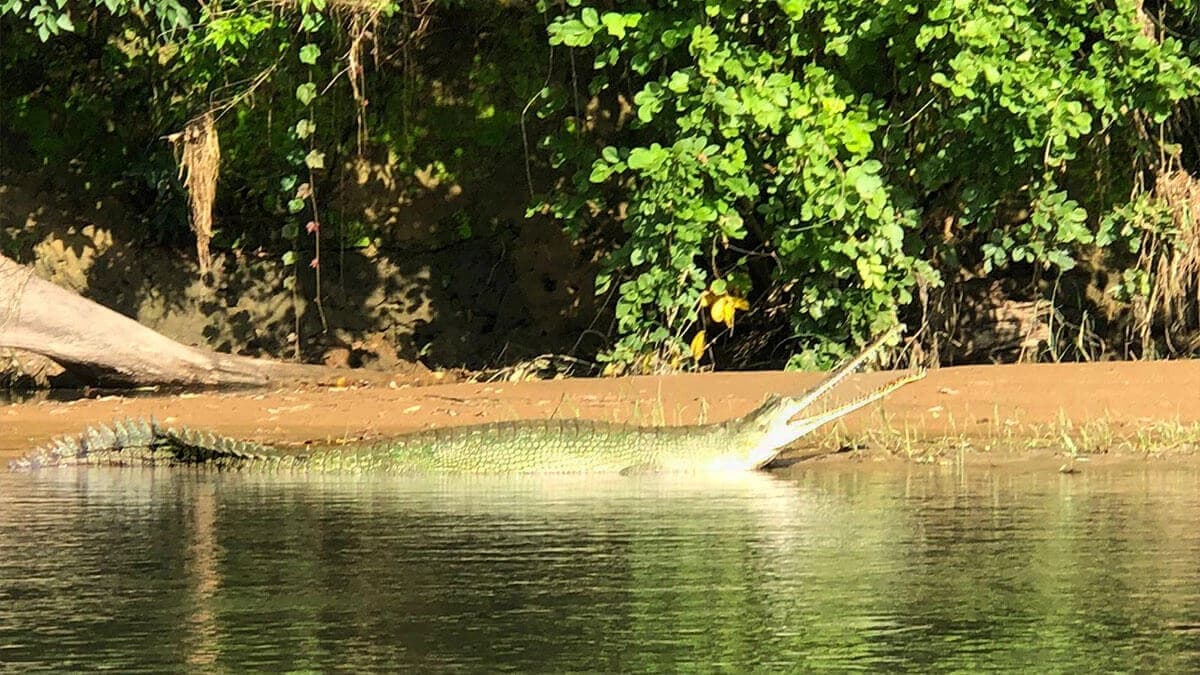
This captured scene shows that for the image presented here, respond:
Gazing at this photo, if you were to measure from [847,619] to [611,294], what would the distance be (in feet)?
33.3

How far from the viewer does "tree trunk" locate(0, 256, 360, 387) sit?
13406 mm

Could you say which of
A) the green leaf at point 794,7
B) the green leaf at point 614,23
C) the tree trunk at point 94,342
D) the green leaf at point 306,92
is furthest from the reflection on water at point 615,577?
the green leaf at point 306,92

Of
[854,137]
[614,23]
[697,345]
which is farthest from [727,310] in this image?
[614,23]

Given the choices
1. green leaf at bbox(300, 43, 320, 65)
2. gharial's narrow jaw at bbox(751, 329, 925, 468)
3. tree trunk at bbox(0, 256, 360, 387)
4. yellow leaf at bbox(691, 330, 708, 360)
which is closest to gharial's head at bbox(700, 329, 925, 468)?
gharial's narrow jaw at bbox(751, 329, 925, 468)

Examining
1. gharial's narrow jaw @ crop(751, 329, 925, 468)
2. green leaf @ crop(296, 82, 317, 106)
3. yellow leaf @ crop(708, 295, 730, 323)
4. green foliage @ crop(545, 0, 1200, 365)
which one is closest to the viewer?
gharial's narrow jaw @ crop(751, 329, 925, 468)

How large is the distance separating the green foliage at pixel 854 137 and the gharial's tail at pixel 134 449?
140 inches

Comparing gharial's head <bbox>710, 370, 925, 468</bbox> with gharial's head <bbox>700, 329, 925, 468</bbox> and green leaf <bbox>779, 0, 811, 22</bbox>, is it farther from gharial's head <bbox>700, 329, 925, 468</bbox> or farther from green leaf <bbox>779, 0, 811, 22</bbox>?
green leaf <bbox>779, 0, 811, 22</bbox>

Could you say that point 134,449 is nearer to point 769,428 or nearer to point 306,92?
point 769,428

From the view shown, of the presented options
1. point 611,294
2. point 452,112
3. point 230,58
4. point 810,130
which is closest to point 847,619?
point 810,130

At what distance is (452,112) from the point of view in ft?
51.9

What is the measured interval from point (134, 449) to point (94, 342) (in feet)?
13.7

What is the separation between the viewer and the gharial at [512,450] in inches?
364

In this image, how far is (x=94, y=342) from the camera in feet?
44.5

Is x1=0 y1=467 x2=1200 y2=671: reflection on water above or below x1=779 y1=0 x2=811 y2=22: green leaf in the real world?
below
